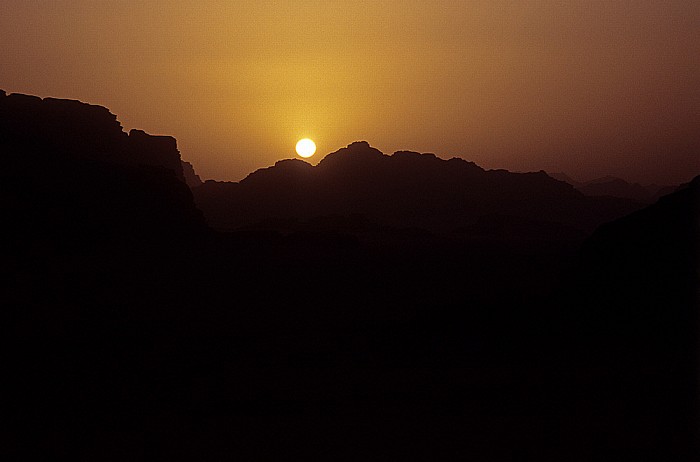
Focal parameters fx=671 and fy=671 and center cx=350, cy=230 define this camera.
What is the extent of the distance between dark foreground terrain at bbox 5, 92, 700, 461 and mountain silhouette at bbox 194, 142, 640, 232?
64.5m

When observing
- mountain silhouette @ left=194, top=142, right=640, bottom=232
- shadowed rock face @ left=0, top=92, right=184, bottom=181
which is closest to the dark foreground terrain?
shadowed rock face @ left=0, top=92, right=184, bottom=181

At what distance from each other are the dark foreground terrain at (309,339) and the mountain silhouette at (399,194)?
64.5 m

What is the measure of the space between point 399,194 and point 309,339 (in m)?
98.7

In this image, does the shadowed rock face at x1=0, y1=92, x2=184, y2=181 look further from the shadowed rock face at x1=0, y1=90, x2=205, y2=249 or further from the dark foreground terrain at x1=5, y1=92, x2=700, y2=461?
the dark foreground terrain at x1=5, y1=92, x2=700, y2=461

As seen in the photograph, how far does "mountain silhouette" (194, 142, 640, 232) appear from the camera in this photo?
114 metres

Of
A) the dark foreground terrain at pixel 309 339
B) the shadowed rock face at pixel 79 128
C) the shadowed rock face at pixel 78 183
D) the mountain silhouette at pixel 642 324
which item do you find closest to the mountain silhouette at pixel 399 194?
the shadowed rock face at pixel 79 128

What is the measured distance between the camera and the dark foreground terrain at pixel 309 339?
697 inches

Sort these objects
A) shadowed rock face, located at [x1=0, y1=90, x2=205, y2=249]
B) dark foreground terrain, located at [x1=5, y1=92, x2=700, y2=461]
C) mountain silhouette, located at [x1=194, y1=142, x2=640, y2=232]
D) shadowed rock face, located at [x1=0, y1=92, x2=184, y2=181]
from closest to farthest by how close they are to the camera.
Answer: dark foreground terrain, located at [x1=5, y1=92, x2=700, y2=461] → shadowed rock face, located at [x1=0, y1=90, x2=205, y2=249] → shadowed rock face, located at [x1=0, y1=92, x2=184, y2=181] → mountain silhouette, located at [x1=194, y1=142, x2=640, y2=232]

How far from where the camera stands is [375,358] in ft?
82.8

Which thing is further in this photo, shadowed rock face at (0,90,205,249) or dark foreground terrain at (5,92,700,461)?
shadowed rock face at (0,90,205,249)

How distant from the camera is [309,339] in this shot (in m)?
28.5

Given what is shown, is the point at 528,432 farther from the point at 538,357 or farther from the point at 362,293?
the point at 362,293

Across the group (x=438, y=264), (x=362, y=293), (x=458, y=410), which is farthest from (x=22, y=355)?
(x=438, y=264)

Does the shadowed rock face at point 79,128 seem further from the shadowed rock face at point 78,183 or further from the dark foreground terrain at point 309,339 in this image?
the dark foreground terrain at point 309,339
